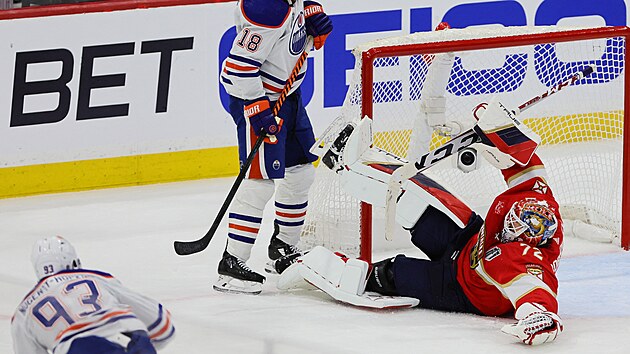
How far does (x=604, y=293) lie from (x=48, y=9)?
2.76 m

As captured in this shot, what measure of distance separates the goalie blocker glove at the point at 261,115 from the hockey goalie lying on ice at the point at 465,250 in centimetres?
21

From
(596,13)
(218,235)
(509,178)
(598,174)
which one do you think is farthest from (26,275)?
(596,13)

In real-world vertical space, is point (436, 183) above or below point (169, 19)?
below

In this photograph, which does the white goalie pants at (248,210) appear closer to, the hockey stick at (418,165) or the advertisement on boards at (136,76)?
the hockey stick at (418,165)

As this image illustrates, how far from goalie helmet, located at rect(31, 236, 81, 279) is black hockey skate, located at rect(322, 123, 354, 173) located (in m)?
1.53

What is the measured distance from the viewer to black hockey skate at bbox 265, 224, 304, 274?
5.09 m

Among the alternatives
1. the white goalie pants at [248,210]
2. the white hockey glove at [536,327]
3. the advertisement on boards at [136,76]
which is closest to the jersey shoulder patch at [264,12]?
the white goalie pants at [248,210]

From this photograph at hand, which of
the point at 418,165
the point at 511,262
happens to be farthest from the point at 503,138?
the point at 511,262

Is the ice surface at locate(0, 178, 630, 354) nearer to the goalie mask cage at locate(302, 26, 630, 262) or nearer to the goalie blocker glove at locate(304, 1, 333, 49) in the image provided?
the goalie mask cage at locate(302, 26, 630, 262)

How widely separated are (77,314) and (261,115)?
5.33ft

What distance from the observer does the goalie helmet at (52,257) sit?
3.27 metres

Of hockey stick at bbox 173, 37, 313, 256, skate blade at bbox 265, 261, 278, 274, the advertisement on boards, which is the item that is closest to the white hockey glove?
hockey stick at bbox 173, 37, 313, 256

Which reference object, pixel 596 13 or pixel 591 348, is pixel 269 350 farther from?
pixel 596 13

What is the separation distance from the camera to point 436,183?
4.70 m
